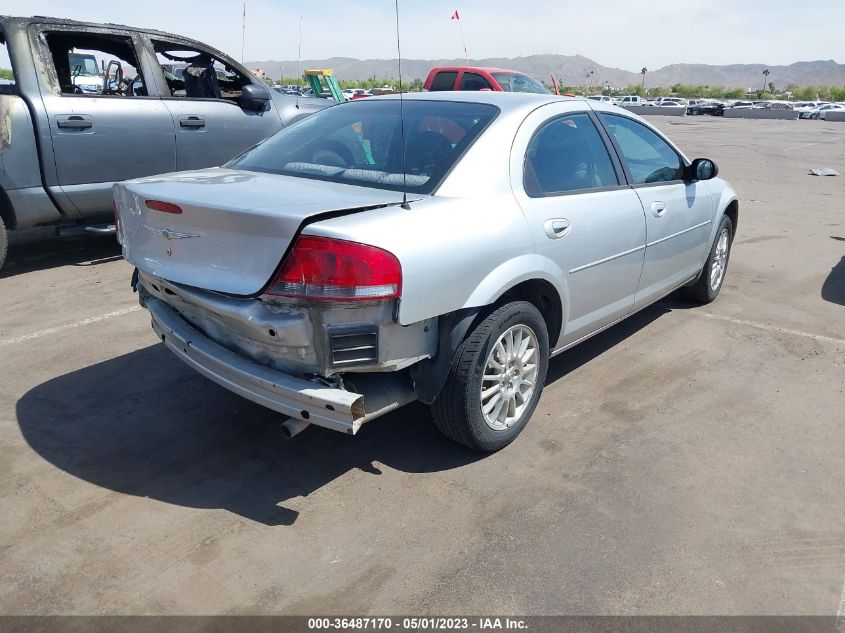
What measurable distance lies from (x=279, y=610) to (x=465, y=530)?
0.80 m

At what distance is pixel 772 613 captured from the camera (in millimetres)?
2367

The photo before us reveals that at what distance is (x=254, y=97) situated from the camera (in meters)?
7.05

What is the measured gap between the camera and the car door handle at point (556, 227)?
330 centimetres

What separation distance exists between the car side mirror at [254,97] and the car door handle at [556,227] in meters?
4.71

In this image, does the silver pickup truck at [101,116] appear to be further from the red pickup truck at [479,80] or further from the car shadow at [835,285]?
the red pickup truck at [479,80]

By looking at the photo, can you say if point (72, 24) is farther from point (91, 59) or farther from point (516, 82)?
point (516, 82)

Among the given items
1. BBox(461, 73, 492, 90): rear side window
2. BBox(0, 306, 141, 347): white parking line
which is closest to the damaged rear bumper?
BBox(0, 306, 141, 347): white parking line

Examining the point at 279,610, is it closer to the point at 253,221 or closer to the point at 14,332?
the point at 253,221

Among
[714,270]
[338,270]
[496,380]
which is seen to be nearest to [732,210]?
[714,270]

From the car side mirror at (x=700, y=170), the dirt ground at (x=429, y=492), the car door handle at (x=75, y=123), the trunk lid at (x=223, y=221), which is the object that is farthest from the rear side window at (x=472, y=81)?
the trunk lid at (x=223, y=221)

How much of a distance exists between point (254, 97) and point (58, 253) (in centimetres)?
252

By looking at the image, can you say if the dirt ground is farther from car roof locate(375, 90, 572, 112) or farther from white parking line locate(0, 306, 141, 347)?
car roof locate(375, 90, 572, 112)

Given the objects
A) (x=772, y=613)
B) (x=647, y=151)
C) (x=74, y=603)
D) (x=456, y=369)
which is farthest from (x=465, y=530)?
(x=647, y=151)

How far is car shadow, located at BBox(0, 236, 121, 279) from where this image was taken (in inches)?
250
